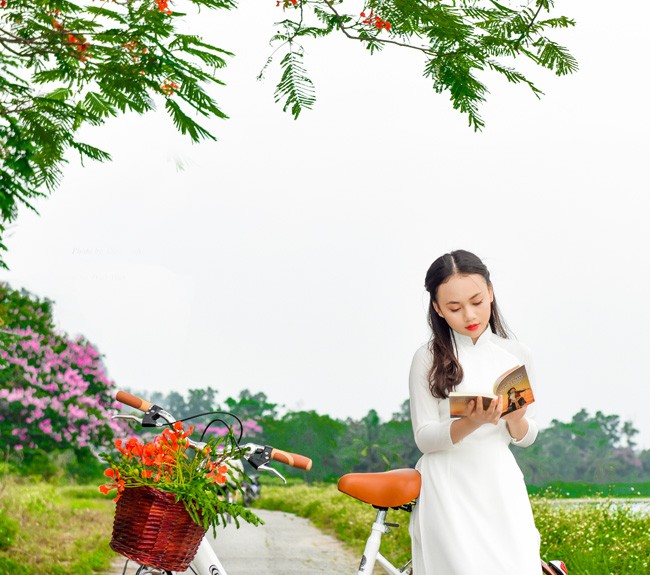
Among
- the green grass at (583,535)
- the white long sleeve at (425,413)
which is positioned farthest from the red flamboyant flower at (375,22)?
the green grass at (583,535)

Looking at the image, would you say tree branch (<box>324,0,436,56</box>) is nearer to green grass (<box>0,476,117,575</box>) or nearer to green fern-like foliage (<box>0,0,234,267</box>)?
green fern-like foliage (<box>0,0,234,267</box>)

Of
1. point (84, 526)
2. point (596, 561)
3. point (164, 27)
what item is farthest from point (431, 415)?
point (84, 526)

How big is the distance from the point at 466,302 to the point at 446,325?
144 mm

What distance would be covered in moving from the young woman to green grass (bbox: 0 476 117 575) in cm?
482

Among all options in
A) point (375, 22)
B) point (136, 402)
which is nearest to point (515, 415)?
point (136, 402)

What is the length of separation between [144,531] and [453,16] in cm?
226

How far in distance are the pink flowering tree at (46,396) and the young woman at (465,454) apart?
1066cm

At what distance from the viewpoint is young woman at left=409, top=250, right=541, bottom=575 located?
267 centimetres

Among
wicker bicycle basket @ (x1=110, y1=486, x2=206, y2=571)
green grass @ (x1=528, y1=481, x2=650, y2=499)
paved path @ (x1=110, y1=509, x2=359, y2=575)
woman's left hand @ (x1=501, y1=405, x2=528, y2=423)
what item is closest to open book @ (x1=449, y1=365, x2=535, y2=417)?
woman's left hand @ (x1=501, y1=405, x2=528, y2=423)

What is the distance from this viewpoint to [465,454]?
8.97ft

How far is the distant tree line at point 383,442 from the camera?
1653cm

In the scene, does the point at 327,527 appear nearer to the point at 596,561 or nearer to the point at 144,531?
the point at 596,561

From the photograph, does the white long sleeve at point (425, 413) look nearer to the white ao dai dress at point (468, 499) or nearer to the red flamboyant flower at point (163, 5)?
the white ao dai dress at point (468, 499)

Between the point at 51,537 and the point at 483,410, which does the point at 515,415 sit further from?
the point at 51,537
